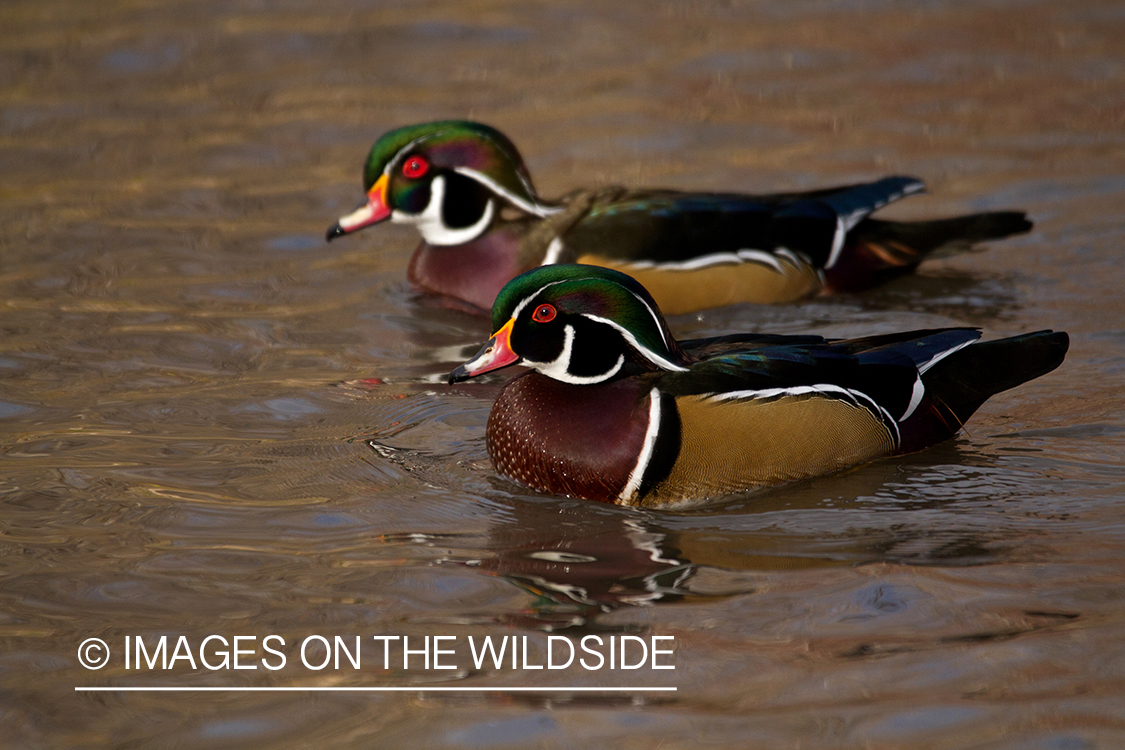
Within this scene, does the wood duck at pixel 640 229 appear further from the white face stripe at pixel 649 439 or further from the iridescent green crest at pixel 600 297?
the white face stripe at pixel 649 439

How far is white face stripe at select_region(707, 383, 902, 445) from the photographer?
5.04 metres

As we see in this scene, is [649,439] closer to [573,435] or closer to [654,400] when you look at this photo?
[654,400]

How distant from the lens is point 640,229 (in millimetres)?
7195

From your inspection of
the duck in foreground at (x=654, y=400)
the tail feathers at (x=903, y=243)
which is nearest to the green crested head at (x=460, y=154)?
the tail feathers at (x=903, y=243)

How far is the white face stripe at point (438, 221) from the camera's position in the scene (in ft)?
25.3

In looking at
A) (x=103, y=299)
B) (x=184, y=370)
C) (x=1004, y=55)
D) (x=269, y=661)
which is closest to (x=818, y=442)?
(x=269, y=661)

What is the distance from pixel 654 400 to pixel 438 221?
3.08 meters

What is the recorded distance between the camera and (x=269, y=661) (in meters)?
4.20

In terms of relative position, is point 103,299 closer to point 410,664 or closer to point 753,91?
point 410,664

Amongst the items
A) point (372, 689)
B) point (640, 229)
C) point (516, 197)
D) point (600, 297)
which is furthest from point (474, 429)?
point (516, 197)

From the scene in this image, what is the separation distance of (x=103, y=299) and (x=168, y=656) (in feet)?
12.5

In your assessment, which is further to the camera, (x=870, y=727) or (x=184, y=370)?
(x=184, y=370)

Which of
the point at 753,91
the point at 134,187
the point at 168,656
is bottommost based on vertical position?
the point at 168,656

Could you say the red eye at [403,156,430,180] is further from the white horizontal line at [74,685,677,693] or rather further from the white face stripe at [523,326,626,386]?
the white horizontal line at [74,685,677,693]
